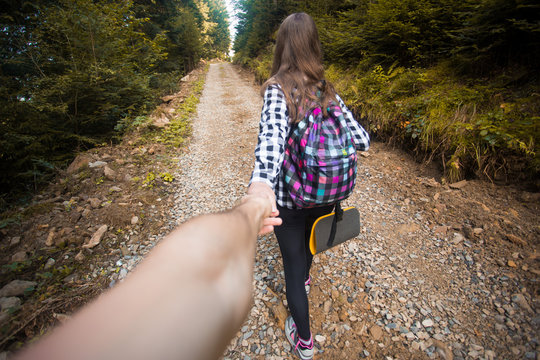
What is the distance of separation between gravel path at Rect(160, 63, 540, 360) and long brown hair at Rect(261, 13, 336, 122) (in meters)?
2.09

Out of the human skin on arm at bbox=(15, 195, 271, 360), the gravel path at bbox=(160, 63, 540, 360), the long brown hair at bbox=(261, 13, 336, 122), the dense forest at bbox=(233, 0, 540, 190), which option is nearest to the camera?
the human skin on arm at bbox=(15, 195, 271, 360)

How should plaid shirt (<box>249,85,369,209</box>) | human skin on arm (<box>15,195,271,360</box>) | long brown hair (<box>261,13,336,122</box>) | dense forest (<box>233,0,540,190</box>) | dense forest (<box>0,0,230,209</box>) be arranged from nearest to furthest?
human skin on arm (<box>15,195,271,360</box>) → plaid shirt (<box>249,85,369,209</box>) → long brown hair (<box>261,13,336,122</box>) → dense forest (<box>233,0,540,190</box>) → dense forest (<box>0,0,230,209</box>)

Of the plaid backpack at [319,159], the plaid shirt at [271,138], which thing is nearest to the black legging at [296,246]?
the plaid backpack at [319,159]

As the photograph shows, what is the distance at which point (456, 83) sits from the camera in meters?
4.23

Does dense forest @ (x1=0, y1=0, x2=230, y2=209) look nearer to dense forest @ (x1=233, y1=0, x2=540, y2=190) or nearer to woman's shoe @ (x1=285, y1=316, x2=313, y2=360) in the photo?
woman's shoe @ (x1=285, y1=316, x2=313, y2=360)

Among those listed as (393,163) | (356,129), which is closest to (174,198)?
(356,129)

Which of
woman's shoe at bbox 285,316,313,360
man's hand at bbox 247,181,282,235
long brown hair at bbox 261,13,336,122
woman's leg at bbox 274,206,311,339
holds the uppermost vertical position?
long brown hair at bbox 261,13,336,122

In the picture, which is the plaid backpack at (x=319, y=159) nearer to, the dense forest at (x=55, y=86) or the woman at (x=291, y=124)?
the woman at (x=291, y=124)

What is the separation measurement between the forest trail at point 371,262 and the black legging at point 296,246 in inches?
31.9

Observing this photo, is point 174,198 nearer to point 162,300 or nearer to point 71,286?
point 71,286

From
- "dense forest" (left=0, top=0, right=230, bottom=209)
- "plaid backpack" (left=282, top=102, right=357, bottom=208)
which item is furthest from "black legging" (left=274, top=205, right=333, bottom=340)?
"dense forest" (left=0, top=0, right=230, bottom=209)

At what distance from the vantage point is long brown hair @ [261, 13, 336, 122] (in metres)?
1.34

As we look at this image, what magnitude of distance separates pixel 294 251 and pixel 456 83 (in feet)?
16.2

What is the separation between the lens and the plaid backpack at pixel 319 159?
4.17ft
